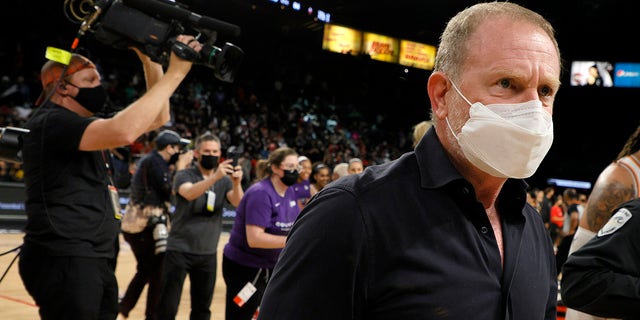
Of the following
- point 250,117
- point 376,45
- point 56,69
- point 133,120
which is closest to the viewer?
point 133,120

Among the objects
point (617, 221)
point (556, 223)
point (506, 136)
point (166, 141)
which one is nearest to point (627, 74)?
point (556, 223)

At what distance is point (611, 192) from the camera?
9.30 ft

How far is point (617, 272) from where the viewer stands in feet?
6.26

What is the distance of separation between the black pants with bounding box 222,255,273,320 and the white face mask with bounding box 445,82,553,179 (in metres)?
3.03

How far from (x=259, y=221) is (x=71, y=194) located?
1.61 metres

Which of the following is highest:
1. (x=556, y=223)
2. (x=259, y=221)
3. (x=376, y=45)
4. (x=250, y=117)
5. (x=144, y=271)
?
(x=376, y=45)

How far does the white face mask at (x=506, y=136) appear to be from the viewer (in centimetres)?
117

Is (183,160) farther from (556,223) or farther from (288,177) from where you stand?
(556,223)

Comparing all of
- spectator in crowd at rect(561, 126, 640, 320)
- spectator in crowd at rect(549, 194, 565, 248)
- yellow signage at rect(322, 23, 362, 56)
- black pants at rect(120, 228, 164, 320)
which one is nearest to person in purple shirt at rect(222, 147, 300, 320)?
black pants at rect(120, 228, 164, 320)

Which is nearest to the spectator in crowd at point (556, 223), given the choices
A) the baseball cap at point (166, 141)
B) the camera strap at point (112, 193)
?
the baseball cap at point (166, 141)

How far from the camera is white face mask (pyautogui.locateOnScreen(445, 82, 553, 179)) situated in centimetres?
117

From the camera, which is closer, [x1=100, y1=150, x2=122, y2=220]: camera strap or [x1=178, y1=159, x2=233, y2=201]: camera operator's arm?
[x1=100, y1=150, x2=122, y2=220]: camera strap

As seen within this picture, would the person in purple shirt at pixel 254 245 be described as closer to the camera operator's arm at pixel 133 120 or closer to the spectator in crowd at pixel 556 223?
the camera operator's arm at pixel 133 120

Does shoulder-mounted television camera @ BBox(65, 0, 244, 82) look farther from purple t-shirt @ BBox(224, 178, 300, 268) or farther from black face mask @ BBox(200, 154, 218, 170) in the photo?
black face mask @ BBox(200, 154, 218, 170)
